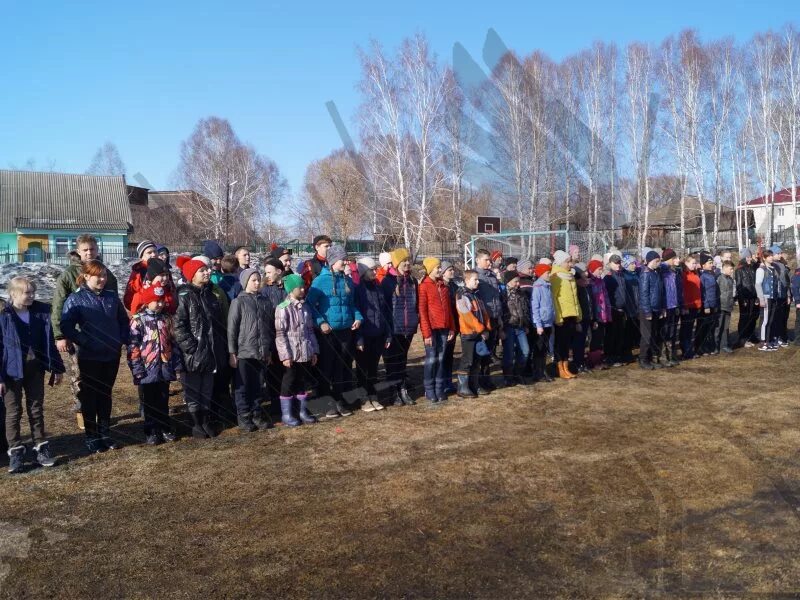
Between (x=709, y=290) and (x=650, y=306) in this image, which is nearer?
(x=650, y=306)

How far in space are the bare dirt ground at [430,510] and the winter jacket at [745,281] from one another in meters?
5.77

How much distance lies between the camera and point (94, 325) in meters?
6.48

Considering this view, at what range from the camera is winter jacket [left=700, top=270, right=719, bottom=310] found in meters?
12.2

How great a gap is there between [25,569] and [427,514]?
258 cm

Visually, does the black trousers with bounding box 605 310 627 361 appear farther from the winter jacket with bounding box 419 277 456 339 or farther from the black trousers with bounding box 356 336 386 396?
the black trousers with bounding box 356 336 386 396

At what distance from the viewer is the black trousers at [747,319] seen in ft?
43.6

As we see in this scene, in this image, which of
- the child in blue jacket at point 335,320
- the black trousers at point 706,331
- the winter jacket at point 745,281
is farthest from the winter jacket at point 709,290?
the child in blue jacket at point 335,320

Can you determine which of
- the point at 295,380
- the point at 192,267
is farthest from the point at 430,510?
the point at 192,267

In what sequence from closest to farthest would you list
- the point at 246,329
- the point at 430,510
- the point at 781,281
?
the point at 430,510, the point at 246,329, the point at 781,281

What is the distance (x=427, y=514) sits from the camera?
15.9ft

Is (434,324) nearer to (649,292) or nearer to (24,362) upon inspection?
(649,292)

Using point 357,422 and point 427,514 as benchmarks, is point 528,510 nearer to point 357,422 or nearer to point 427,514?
point 427,514

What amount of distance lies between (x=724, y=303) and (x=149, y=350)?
1021 cm

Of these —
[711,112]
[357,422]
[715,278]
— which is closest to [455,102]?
[711,112]
